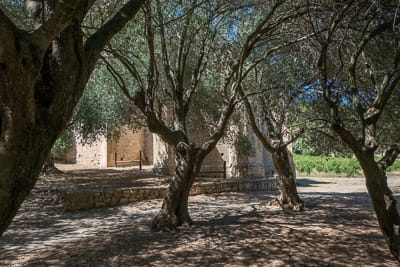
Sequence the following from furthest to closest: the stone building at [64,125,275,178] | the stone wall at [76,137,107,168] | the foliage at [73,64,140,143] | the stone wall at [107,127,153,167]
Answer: the stone wall at [107,127,153,167] < the stone wall at [76,137,107,168] < the stone building at [64,125,275,178] < the foliage at [73,64,140,143]

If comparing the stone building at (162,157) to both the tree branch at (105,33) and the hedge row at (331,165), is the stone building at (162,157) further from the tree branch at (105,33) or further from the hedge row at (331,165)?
the tree branch at (105,33)

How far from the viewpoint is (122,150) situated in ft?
77.5

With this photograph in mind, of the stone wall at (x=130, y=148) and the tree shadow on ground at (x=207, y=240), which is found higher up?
the stone wall at (x=130, y=148)

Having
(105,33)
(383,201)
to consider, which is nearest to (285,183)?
(383,201)

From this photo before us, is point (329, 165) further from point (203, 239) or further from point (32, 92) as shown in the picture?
point (32, 92)

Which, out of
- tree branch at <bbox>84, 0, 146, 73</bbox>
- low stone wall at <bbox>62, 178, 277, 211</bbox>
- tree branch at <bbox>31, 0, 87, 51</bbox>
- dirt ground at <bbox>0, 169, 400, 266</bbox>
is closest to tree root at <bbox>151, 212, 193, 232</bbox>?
dirt ground at <bbox>0, 169, 400, 266</bbox>

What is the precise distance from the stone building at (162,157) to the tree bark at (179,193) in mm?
7325

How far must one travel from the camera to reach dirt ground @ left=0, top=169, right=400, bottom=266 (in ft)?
15.0

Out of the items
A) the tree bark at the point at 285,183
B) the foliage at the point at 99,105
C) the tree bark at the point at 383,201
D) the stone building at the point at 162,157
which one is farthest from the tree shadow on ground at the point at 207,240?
the stone building at the point at 162,157

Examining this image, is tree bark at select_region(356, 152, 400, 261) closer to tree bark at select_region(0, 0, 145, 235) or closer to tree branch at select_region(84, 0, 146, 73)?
tree branch at select_region(84, 0, 146, 73)

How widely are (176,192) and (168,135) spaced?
1175mm

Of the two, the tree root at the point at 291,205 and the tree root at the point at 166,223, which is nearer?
the tree root at the point at 166,223

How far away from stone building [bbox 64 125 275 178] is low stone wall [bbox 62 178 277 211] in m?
2.01

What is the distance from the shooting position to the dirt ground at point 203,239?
4.59 metres
